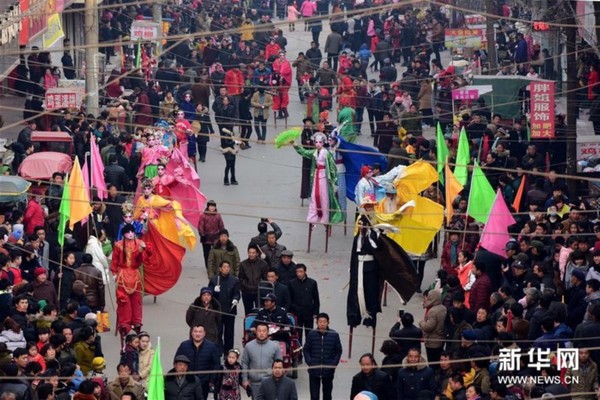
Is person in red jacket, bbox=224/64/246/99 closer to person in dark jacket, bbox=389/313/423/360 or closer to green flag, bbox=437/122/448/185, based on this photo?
green flag, bbox=437/122/448/185

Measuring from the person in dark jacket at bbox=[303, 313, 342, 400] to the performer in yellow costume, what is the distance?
158 inches

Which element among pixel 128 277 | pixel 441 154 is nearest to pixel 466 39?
pixel 441 154

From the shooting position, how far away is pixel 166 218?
2402 centimetres

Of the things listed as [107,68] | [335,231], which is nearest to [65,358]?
[335,231]

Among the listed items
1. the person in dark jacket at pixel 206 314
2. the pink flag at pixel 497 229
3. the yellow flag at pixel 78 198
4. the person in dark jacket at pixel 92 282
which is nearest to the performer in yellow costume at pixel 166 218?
the yellow flag at pixel 78 198

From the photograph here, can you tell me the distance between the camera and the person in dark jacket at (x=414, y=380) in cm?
1894

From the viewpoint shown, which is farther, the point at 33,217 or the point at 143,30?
the point at 143,30

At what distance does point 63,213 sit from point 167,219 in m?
1.28

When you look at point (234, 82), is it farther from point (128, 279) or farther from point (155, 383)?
point (155, 383)

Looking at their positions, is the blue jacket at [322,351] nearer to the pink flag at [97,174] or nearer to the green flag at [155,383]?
the green flag at [155,383]

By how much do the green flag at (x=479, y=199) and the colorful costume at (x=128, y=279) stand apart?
416 centimetres

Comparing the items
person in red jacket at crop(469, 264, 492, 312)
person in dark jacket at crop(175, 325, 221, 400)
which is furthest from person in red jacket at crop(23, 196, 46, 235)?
person in red jacket at crop(469, 264, 492, 312)

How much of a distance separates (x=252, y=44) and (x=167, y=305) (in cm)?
2244

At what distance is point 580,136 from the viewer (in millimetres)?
29531
